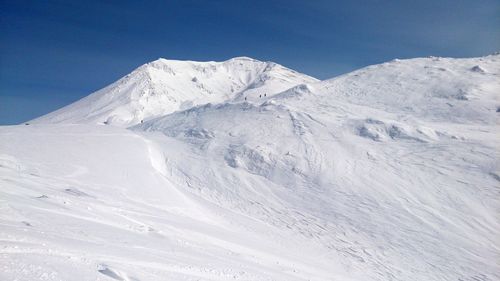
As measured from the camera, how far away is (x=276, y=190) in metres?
38.8

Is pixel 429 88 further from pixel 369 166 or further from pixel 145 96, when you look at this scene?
pixel 145 96

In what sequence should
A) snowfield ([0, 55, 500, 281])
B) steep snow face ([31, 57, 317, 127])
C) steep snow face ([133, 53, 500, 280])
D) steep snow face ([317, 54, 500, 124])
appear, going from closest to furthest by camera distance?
1. snowfield ([0, 55, 500, 281])
2. steep snow face ([133, 53, 500, 280])
3. steep snow face ([317, 54, 500, 124])
4. steep snow face ([31, 57, 317, 127])

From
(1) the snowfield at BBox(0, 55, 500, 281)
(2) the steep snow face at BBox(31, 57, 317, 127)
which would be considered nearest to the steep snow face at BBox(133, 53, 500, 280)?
(1) the snowfield at BBox(0, 55, 500, 281)

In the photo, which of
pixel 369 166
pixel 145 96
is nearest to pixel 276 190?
pixel 369 166

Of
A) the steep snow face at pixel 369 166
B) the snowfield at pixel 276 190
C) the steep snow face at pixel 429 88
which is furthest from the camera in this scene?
the steep snow face at pixel 429 88

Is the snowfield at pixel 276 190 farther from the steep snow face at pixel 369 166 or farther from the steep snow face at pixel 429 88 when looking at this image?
the steep snow face at pixel 429 88

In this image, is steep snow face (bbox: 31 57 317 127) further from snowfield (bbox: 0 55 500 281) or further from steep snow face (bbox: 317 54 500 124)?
snowfield (bbox: 0 55 500 281)

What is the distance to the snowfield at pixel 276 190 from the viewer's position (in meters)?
19.4

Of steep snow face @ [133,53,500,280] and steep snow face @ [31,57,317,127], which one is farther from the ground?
steep snow face @ [31,57,317,127]

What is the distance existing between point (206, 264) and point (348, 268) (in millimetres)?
11933

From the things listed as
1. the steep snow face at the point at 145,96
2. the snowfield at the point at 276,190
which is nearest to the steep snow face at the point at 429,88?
the snowfield at the point at 276,190

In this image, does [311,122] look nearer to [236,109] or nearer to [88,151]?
[236,109]

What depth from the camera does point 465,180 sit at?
3734 centimetres

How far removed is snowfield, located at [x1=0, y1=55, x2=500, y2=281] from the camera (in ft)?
63.5
